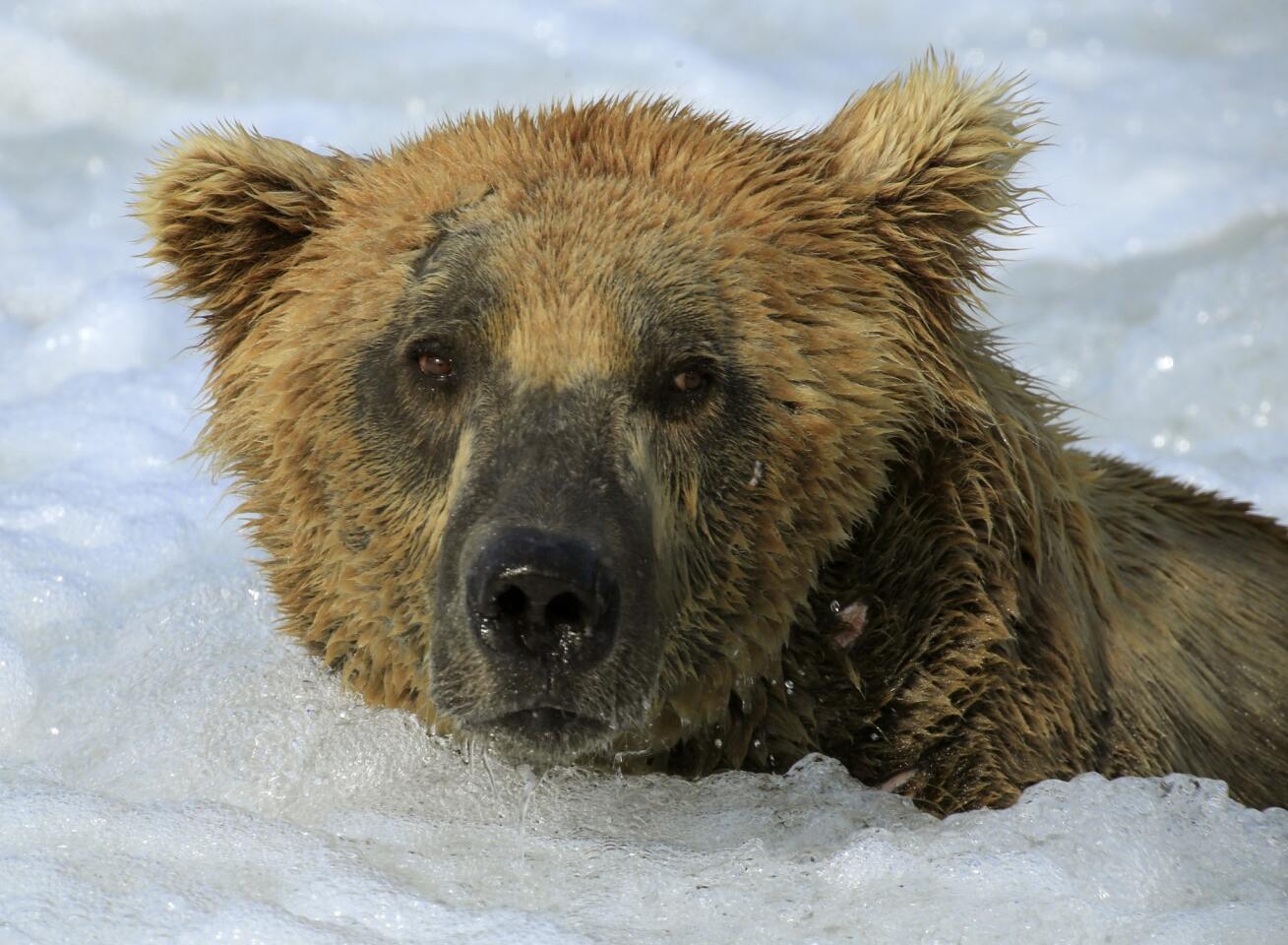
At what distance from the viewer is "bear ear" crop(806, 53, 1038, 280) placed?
443 cm

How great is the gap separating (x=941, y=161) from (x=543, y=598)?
1576 mm

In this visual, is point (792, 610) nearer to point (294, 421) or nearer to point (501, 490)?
point (501, 490)

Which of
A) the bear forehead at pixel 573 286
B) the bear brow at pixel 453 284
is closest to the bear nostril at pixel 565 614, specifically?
the bear forehead at pixel 573 286

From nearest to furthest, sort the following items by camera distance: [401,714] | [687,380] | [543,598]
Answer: [543,598]
[687,380]
[401,714]

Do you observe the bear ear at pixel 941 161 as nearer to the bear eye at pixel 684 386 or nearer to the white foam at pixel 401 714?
the bear eye at pixel 684 386

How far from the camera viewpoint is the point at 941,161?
4.46 meters

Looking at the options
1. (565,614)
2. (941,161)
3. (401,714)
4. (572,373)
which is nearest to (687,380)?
(572,373)

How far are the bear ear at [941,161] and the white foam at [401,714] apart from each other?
32.0 inches

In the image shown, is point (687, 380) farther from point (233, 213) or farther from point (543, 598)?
point (233, 213)

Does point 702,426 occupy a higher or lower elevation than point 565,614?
higher

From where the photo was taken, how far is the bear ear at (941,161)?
443 centimetres

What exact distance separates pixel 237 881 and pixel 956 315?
2.20 meters

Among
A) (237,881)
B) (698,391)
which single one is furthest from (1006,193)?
(237,881)

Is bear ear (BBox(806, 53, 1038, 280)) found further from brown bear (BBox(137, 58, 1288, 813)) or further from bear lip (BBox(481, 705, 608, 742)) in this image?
bear lip (BBox(481, 705, 608, 742))
